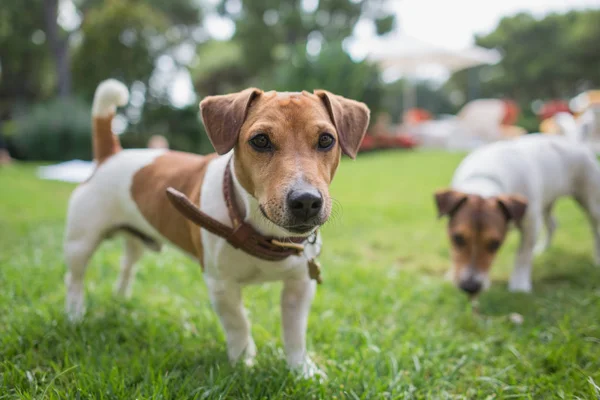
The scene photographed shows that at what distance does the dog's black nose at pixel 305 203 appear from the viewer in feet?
5.92

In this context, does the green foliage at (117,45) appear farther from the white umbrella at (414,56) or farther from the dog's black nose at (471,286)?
the dog's black nose at (471,286)

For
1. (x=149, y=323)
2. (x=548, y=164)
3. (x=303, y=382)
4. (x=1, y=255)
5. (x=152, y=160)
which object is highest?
(x=152, y=160)

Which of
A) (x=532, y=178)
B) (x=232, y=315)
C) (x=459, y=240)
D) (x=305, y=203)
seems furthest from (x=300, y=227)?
(x=532, y=178)

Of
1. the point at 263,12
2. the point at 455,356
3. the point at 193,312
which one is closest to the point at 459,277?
the point at 455,356

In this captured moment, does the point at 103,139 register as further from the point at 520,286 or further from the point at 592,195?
the point at 592,195

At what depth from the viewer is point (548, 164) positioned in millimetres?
4438

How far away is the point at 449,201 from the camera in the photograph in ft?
12.4

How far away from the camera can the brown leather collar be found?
2.13 metres

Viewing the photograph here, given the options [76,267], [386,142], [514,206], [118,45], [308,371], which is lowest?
[386,142]

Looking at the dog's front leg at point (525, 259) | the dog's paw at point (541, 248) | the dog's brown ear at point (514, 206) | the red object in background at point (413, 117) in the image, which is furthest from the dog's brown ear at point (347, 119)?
the red object in background at point (413, 117)

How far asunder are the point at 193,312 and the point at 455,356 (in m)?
1.78

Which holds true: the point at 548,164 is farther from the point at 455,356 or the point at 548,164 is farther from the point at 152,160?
the point at 152,160

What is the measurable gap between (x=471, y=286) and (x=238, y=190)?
7.03 feet

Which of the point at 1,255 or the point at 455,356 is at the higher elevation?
the point at 455,356
